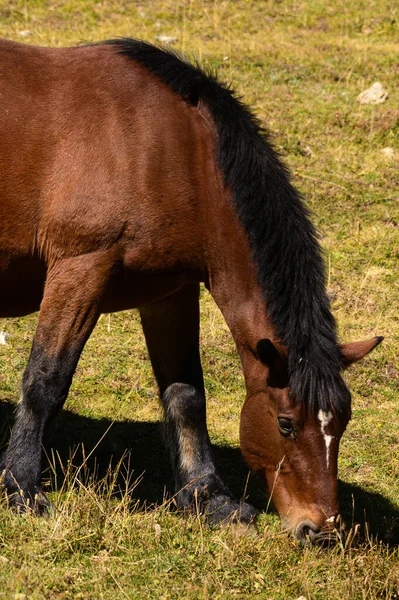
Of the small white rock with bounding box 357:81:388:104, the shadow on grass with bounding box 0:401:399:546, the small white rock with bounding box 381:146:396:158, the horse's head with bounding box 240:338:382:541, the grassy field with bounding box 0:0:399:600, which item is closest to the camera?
the grassy field with bounding box 0:0:399:600

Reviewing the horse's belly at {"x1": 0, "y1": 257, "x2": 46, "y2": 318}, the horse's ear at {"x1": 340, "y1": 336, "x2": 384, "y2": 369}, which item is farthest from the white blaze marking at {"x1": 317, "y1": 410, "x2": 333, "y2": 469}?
the horse's belly at {"x1": 0, "y1": 257, "x2": 46, "y2": 318}

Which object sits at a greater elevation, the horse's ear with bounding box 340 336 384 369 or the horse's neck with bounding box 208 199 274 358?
the horse's neck with bounding box 208 199 274 358

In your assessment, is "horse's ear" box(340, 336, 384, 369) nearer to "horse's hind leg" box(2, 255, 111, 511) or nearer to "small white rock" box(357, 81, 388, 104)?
"horse's hind leg" box(2, 255, 111, 511)

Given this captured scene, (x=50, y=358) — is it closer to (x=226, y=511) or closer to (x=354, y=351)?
(x=226, y=511)

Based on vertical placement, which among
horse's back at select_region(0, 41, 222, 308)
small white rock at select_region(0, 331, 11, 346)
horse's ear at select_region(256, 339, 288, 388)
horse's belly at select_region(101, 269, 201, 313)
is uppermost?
horse's back at select_region(0, 41, 222, 308)

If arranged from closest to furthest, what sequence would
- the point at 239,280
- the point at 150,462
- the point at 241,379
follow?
the point at 239,280, the point at 150,462, the point at 241,379

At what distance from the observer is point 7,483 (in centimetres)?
524

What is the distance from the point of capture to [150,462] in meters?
6.58

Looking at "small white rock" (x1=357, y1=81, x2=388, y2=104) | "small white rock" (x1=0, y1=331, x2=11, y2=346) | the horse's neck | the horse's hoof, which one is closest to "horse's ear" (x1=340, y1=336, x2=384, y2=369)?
the horse's neck

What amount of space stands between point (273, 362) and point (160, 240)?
944 millimetres

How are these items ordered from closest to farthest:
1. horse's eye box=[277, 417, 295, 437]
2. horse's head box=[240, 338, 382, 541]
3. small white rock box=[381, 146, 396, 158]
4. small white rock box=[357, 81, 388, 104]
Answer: horse's head box=[240, 338, 382, 541]
horse's eye box=[277, 417, 295, 437]
small white rock box=[381, 146, 396, 158]
small white rock box=[357, 81, 388, 104]

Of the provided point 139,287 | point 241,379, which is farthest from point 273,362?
point 241,379

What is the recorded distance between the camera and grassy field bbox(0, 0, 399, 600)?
460 centimetres

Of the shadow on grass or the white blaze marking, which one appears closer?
the white blaze marking
